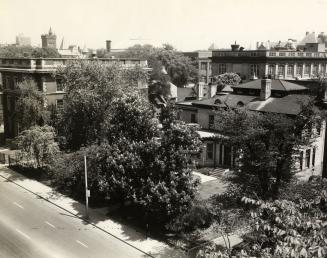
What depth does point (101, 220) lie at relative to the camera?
28.9 m

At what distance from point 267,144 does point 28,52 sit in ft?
307

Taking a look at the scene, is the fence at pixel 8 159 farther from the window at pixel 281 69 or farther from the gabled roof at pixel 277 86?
the window at pixel 281 69

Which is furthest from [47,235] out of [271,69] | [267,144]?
[271,69]

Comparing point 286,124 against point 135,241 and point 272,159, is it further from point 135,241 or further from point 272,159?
point 135,241

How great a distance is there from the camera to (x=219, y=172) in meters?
39.6

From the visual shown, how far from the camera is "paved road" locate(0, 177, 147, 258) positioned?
24062 mm

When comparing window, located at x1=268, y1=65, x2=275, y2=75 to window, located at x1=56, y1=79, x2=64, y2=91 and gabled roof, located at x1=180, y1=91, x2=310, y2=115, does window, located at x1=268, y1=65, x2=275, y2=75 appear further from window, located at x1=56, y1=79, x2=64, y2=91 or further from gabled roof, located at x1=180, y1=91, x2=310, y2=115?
window, located at x1=56, y1=79, x2=64, y2=91

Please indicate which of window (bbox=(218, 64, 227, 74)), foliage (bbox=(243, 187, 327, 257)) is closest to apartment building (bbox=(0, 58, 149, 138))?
window (bbox=(218, 64, 227, 74))

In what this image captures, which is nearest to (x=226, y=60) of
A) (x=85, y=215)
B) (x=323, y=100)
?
(x=323, y=100)

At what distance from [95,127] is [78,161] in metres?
5.06

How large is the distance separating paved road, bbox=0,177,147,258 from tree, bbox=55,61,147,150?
8.60 metres

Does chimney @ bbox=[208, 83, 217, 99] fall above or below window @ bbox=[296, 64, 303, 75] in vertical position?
below

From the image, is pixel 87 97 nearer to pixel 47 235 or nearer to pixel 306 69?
pixel 47 235

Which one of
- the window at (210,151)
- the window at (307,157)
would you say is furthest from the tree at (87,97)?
the window at (307,157)
